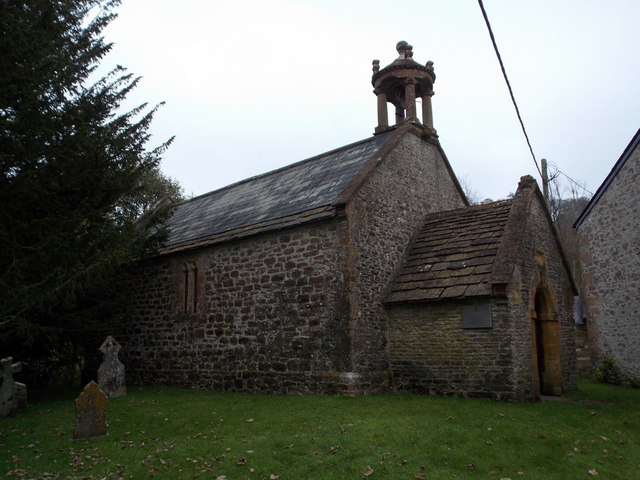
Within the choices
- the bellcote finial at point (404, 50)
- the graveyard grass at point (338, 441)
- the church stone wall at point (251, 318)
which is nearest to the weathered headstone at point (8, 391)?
the graveyard grass at point (338, 441)

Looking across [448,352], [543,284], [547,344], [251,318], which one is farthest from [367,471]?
[547,344]

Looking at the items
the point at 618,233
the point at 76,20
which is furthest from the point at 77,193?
the point at 618,233

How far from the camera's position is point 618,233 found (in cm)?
1695

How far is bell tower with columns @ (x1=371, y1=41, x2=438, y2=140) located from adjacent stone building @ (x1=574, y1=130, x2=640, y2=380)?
21.2 ft

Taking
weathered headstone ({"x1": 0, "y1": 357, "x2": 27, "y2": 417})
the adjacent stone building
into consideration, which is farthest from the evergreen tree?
the adjacent stone building

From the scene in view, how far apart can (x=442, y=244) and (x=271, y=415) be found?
6.53 m

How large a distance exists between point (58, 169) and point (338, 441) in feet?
27.0

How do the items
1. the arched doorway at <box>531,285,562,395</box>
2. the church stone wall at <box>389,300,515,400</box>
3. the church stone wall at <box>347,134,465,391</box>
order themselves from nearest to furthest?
1. the church stone wall at <box>389,300,515,400</box>
2. the church stone wall at <box>347,134,465,391</box>
3. the arched doorway at <box>531,285,562,395</box>

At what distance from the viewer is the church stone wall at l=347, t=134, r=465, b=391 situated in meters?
11.8

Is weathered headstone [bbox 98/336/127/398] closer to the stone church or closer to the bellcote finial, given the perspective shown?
the stone church

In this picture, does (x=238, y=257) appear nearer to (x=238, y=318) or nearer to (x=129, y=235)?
(x=238, y=318)

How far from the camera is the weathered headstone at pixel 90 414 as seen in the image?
8633 millimetres

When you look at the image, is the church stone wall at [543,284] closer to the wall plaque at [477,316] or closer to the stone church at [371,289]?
the stone church at [371,289]

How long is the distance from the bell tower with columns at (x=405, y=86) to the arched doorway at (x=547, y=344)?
249 inches
